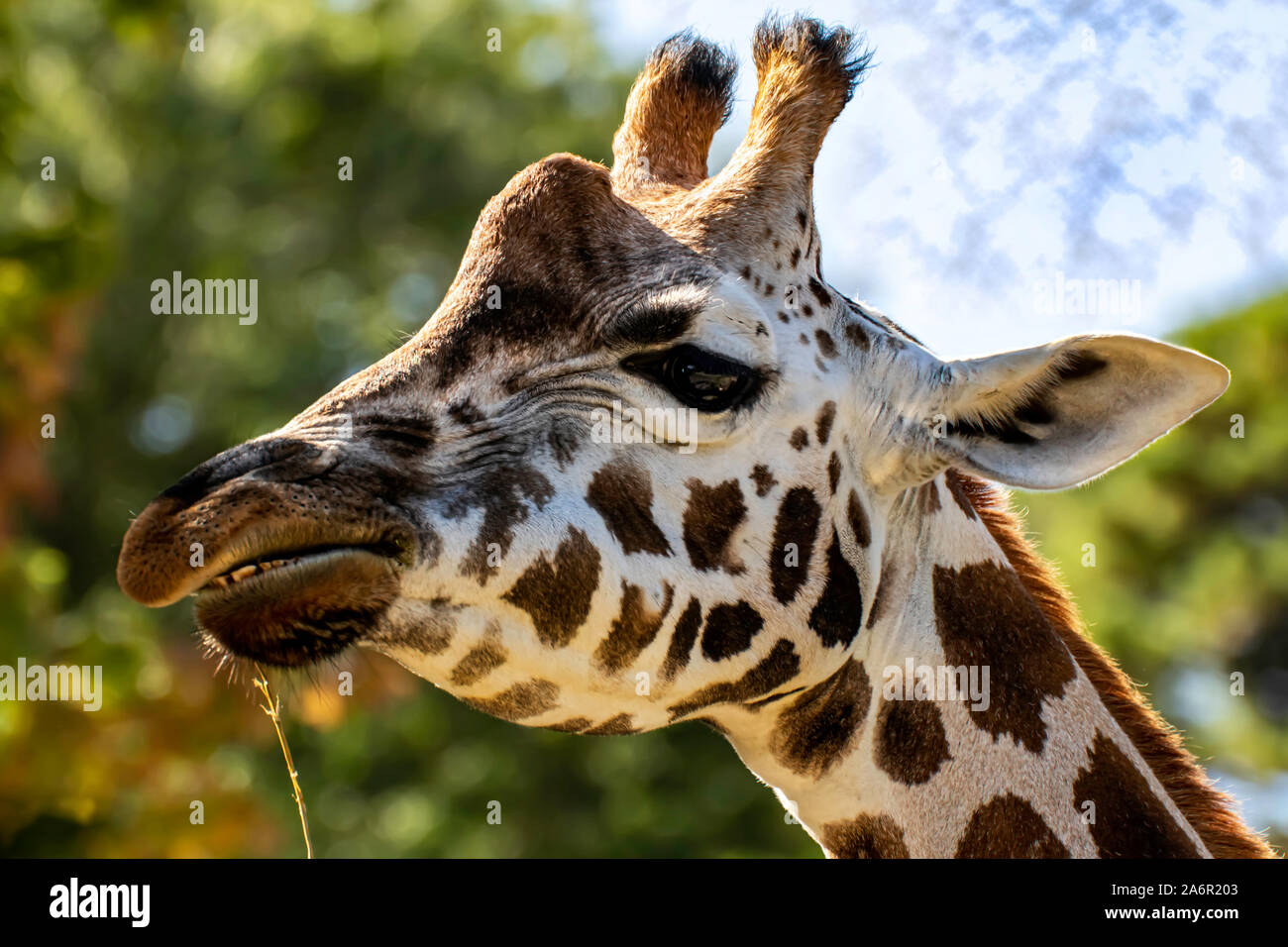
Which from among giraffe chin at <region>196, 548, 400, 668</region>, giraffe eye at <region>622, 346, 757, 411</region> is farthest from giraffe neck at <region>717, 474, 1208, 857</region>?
giraffe chin at <region>196, 548, 400, 668</region>

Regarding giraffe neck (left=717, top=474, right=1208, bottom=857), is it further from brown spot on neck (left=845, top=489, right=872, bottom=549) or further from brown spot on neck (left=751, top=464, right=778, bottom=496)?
brown spot on neck (left=751, top=464, right=778, bottom=496)

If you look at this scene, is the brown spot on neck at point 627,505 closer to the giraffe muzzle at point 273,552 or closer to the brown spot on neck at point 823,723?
the giraffe muzzle at point 273,552

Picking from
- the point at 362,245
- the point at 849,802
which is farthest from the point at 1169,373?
the point at 362,245

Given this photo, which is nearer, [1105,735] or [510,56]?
[1105,735]

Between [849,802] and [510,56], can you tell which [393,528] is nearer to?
[849,802]

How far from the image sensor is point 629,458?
3.31 m

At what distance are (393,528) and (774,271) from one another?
4.06 ft

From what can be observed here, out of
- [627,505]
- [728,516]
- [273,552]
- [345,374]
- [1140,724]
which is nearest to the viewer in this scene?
[273,552]

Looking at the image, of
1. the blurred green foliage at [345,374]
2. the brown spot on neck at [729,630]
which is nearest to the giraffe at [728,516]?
the brown spot on neck at [729,630]

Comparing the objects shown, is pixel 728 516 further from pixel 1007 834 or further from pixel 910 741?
pixel 1007 834

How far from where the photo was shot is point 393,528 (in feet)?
9.90

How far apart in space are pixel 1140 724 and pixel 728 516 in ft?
4.68

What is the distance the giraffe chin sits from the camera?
2.96 m

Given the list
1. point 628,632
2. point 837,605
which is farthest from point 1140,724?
point 628,632
